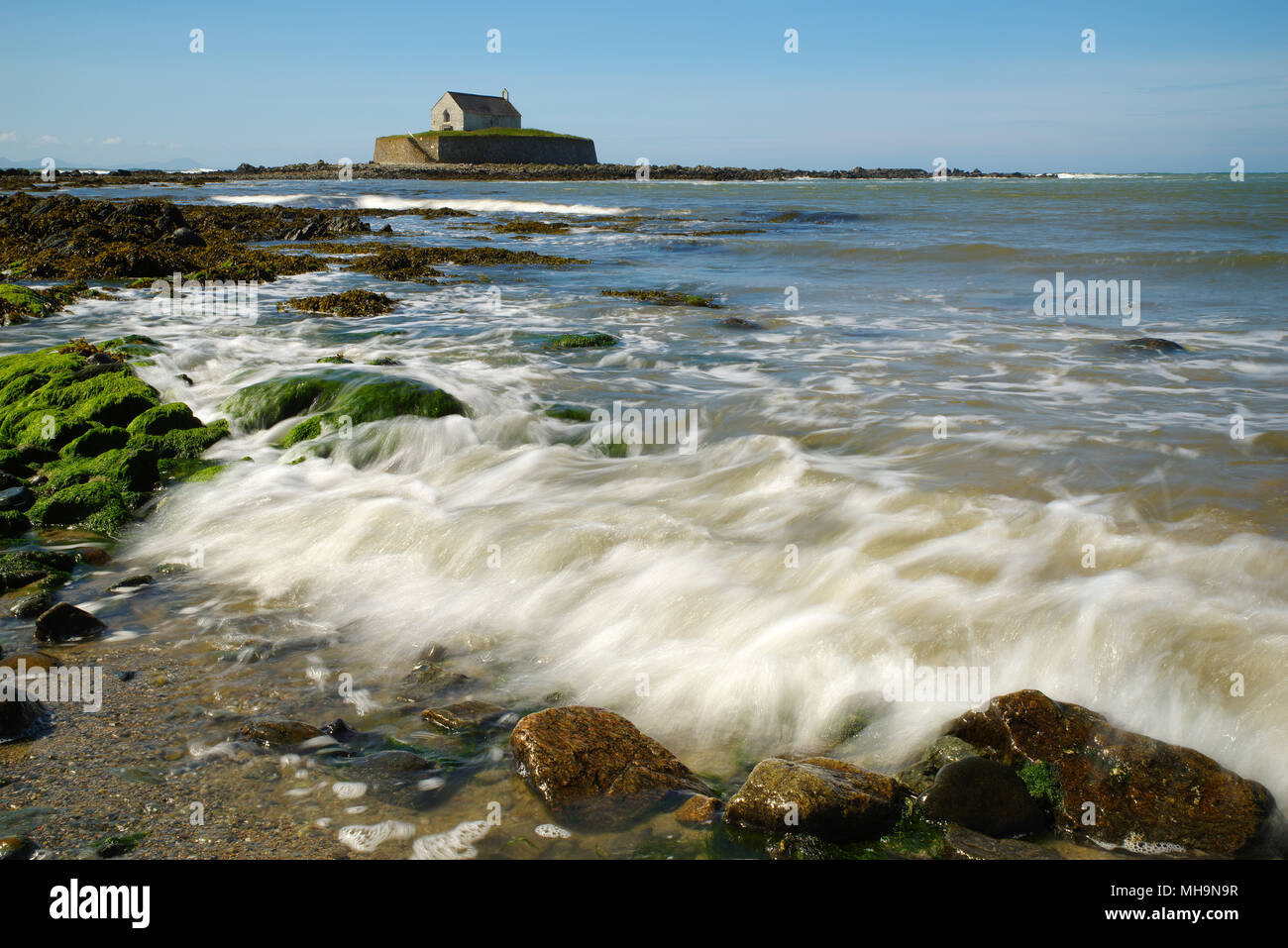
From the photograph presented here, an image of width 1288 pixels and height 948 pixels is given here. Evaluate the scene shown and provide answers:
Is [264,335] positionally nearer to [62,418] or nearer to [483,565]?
[62,418]

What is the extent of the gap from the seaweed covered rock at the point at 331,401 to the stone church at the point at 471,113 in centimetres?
10168

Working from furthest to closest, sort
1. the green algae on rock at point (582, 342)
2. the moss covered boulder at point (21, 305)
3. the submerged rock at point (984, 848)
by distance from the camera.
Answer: the moss covered boulder at point (21, 305)
the green algae on rock at point (582, 342)
the submerged rock at point (984, 848)

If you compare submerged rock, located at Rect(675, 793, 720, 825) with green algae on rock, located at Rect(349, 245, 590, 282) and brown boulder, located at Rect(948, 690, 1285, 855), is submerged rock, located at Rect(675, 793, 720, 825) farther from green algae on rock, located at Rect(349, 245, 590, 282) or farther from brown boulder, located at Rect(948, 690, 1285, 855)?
green algae on rock, located at Rect(349, 245, 590, 282)

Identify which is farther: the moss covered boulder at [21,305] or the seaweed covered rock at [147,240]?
the seaweed covered rock at [147,240]

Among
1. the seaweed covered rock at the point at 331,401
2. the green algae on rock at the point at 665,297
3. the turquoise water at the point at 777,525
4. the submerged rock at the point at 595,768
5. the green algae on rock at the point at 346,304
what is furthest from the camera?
the green algae on rock at the point at 665,297

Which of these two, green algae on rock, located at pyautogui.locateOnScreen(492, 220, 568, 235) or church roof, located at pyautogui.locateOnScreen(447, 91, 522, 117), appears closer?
green algae on rock, located at pyautogui.locateOnScreen(492, 220, 568, 235)

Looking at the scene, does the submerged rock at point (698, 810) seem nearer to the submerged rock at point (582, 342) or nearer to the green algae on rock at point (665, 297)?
the submerged rock at point (582, 342)

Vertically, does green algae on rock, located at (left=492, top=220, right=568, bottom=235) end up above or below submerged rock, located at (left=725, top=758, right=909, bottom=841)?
above

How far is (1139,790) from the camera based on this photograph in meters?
3.20

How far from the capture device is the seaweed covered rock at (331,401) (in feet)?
26.6

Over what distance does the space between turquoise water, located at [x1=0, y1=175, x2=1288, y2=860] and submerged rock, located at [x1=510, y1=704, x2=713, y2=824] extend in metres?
0.32

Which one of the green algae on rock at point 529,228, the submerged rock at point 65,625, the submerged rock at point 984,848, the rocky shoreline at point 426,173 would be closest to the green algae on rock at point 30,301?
the submerged rock at point 65,625

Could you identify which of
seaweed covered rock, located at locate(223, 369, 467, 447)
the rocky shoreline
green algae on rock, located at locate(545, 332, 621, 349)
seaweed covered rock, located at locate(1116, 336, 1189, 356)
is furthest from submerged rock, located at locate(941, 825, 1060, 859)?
the rocky shoreline

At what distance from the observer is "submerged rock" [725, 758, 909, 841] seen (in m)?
3.07
